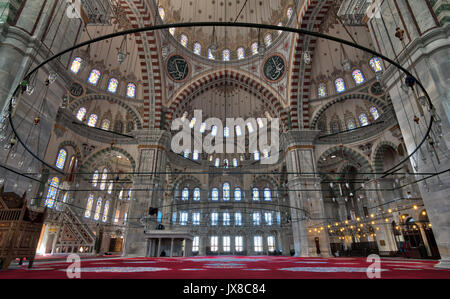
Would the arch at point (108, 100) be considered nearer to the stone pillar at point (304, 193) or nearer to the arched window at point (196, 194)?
the arched window at point (196, 194)

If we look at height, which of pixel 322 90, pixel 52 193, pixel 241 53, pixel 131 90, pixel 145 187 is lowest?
pixel 145 187

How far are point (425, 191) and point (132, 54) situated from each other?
19.2 metres

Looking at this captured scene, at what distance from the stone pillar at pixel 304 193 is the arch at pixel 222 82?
5.54 feet

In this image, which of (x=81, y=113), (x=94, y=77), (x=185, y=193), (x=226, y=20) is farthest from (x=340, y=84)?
(x=81, y=113)

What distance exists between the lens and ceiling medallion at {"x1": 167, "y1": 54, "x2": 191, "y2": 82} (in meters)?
16.3

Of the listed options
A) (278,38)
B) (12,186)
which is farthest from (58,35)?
(278,38)

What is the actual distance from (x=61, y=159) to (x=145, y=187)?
299 inches

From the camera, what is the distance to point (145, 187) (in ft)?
44.6

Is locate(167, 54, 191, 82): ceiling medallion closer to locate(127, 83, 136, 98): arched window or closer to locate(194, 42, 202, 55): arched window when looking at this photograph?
locate(194, 42, 202, 55): arched window

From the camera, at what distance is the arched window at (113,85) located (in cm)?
1767

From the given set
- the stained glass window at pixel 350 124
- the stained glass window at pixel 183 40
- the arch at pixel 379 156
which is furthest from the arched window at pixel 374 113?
the stained glass window at pixel 183 40

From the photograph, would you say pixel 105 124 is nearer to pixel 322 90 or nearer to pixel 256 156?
pixel 256 156

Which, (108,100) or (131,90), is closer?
(108,100)

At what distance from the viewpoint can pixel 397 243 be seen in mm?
14109
